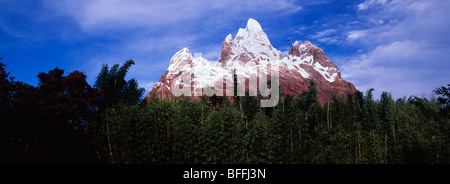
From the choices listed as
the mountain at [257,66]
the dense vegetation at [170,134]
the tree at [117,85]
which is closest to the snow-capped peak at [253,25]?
the mountain at [257,66]

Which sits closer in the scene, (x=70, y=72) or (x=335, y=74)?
(x=70, y=72)

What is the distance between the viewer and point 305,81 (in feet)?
250

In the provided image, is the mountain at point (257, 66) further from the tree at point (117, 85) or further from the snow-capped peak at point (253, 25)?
the tree at point (117, 85)

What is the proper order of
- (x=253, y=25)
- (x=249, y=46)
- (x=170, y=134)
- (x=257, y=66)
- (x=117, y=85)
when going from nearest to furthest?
(x=170, y=134), (x=117, y=85), (x=257, y=66), (x=249, y=46), (x=253, y=25)

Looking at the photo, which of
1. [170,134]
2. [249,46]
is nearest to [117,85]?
[170,134]

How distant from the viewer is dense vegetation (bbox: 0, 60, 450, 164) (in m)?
5.90

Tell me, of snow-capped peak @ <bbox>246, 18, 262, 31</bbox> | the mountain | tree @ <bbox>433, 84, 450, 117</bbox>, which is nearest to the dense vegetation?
tree @ <bbox>433, 84, 450, 117</bbox>

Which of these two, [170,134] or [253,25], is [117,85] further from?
[253,25]

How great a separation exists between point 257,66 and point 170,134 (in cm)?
7209

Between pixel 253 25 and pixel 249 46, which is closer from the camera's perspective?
pixel 249 46

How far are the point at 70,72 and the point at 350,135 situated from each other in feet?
28.6

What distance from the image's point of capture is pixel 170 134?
6133 millimetres
